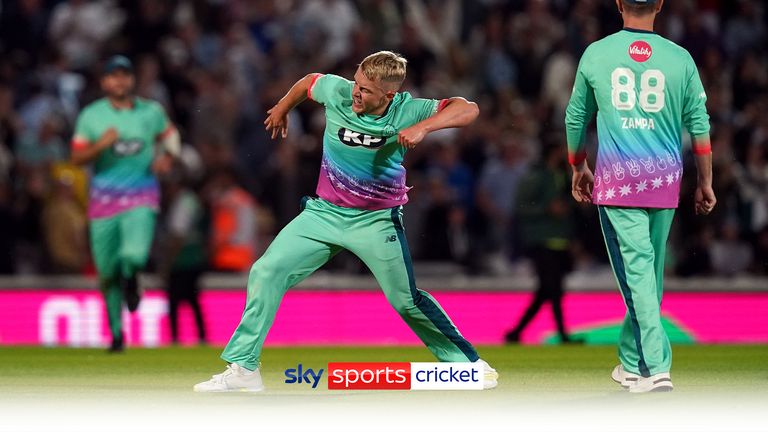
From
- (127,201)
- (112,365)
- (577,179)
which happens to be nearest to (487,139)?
(127,201)

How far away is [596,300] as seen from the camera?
55.1ft

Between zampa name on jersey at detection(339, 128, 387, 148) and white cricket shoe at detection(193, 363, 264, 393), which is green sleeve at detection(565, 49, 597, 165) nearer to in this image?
zampa name on jersey at detection(339, 128, 387, 148)

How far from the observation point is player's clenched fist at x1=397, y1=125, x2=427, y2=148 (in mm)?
8711

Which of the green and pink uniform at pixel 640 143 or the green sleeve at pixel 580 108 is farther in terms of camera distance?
the green sleeve at pixel 580 108

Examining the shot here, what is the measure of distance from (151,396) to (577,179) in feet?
9.64

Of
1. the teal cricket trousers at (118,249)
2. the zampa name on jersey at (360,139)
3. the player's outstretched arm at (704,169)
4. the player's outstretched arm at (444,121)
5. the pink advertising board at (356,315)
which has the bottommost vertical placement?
the pink advertising board at (356,315)

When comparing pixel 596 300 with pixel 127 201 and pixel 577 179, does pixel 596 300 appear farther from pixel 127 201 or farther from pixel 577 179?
pixel 577 179

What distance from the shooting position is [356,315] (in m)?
16.8

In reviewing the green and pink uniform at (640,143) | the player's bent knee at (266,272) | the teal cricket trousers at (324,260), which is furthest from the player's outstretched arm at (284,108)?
the green and pink uniform at (640,143)

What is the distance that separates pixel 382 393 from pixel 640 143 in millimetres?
2149

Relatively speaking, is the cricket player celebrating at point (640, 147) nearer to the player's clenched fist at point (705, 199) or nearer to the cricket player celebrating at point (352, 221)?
the player's clenched fist at point (705, 199)

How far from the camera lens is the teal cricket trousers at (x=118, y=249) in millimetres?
13828

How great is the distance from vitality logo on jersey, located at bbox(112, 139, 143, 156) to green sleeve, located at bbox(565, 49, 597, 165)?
5592mm

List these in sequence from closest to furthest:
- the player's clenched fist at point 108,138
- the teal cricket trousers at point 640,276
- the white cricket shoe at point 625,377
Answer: the teal cricket trousers at point 640,276
the white cricket shoe at point 625,377
the player's clenched fist at point 108,138
